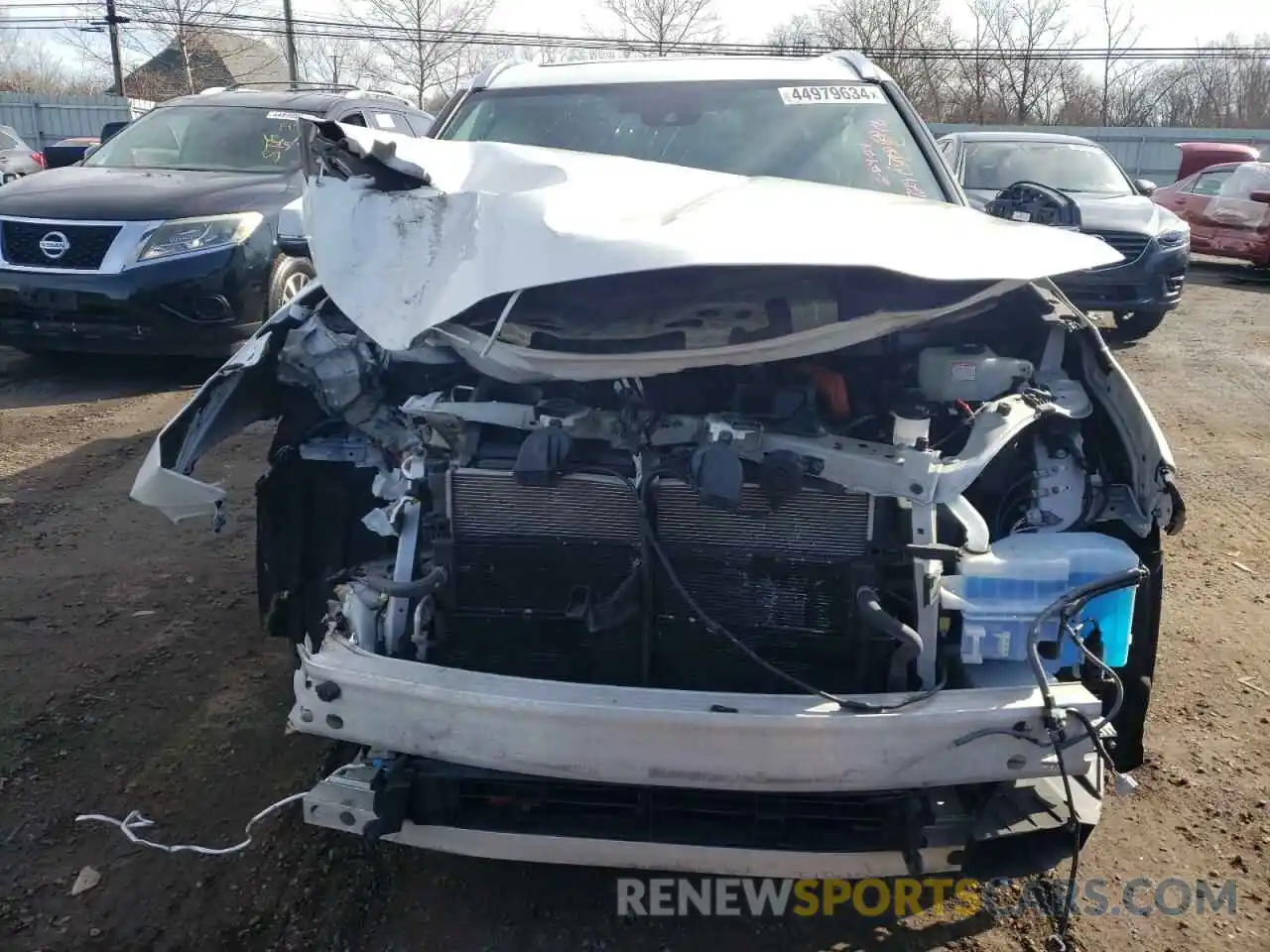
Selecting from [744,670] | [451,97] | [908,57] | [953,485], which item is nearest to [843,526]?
[953,485]

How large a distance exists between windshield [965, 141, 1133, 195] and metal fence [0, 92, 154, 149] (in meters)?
23.6

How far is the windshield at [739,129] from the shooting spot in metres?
3.46

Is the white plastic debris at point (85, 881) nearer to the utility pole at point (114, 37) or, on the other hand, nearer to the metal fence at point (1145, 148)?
the metal fence at point (1145, 148)

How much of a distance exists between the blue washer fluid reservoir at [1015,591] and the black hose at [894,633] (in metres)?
0.12

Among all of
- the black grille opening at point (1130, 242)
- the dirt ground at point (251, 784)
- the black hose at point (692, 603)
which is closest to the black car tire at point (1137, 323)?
the black grille opening at point (1130, 242)

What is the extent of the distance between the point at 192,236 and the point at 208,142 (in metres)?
1.46

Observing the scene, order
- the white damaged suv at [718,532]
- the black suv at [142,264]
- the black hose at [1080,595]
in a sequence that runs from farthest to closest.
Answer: the black suv at [142,264]
the black hose at [1080,595]
the white damaged suv at [718,532]

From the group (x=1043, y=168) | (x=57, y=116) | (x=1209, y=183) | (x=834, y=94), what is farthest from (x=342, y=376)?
(x=57, y=116)

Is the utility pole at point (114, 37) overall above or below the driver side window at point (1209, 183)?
above

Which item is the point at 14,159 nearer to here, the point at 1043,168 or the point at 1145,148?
the point at 1043,168

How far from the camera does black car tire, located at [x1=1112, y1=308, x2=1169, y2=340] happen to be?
8.84 m

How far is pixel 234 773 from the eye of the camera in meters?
2.77

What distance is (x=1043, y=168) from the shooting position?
370 inches

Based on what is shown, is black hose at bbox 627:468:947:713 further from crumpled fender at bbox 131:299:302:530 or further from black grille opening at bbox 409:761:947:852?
crumpled fender at bbox 131:299:302:530
